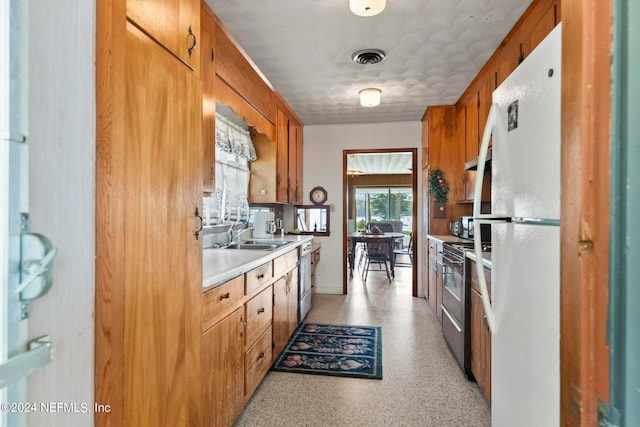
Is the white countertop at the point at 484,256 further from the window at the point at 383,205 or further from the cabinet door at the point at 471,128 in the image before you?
the window at the point at 383,205

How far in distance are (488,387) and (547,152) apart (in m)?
1.58

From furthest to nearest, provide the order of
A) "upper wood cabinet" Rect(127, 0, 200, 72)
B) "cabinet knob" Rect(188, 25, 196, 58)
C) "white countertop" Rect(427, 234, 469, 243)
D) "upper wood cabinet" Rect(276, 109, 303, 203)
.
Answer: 1. "upper wood cabinet" Rect(276, 109, 303, 203)
2. "white countertop" Rect(427, 234, 469, 243)
3. "cabinet knob" Rect(188, 25, 196, 58)
4. "upper wood cabinet" Rect(127, 0, 200, 72)

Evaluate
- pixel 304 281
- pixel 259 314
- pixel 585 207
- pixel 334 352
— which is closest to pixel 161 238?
pixel 585 207

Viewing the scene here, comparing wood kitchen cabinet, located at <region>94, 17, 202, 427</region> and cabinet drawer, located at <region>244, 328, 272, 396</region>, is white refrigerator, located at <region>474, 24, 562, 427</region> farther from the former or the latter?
cabinet drawer, located at <region>244, 328, 272, 396</region>

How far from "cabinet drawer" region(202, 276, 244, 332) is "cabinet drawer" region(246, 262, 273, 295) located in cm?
10

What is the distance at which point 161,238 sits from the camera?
104 cm

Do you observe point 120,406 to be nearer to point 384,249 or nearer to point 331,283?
point 331,283

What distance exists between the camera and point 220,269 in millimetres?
1590

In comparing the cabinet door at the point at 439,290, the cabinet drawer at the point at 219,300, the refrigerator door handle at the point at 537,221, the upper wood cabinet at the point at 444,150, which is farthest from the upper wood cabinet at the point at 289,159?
the refrigerator door handle at the point at 537,221

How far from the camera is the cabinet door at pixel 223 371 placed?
1390mm

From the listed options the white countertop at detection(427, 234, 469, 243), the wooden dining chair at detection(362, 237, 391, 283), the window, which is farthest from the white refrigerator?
the window

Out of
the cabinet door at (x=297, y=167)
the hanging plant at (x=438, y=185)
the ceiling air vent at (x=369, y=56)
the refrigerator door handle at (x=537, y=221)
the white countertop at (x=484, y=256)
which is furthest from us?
the cabinet door at (x=297, y=167)

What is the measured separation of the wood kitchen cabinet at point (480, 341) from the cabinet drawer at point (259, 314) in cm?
135

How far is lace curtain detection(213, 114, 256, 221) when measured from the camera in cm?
279
